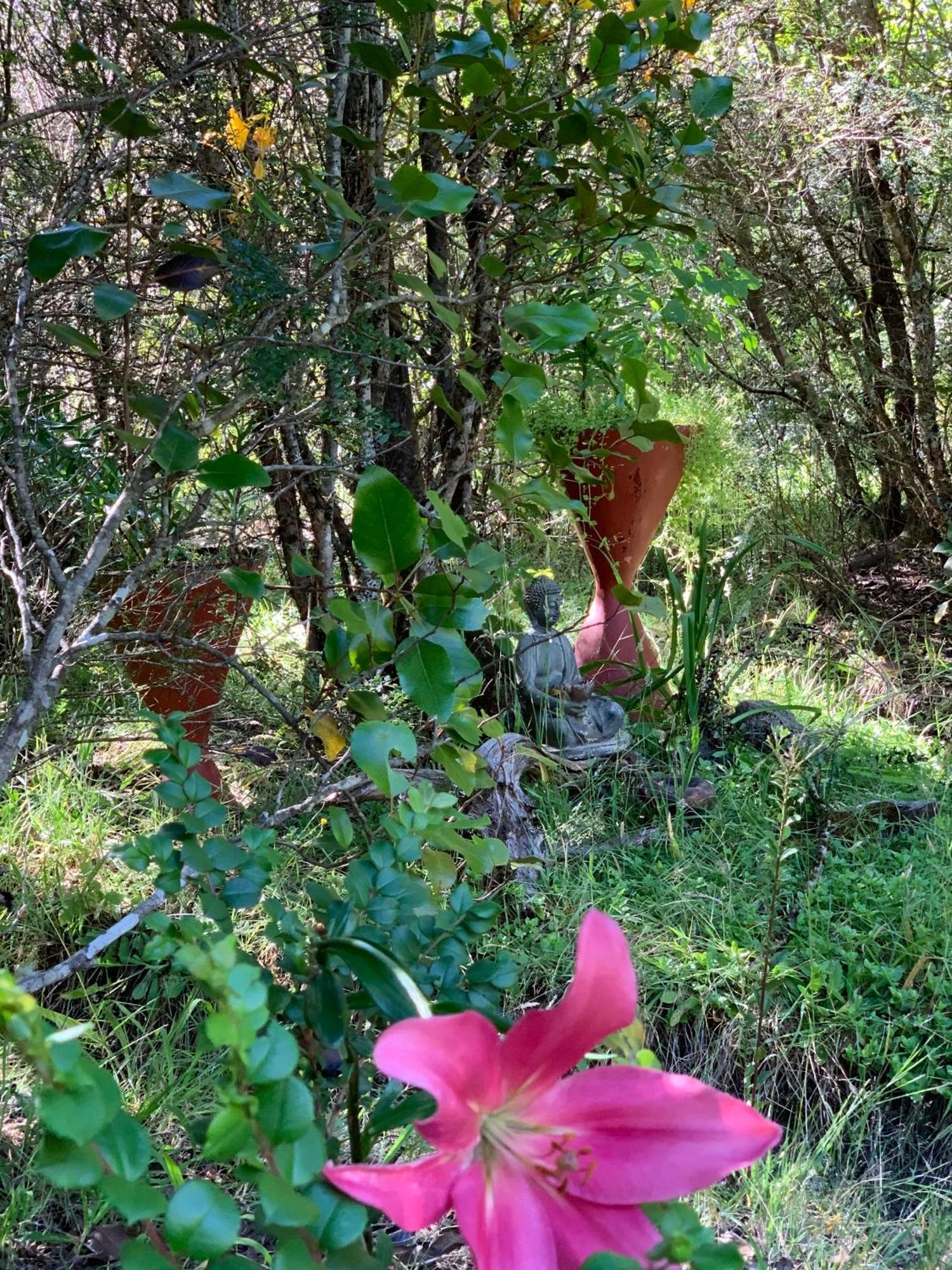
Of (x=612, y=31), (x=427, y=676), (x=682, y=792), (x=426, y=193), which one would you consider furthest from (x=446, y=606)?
(x=682, y=792)

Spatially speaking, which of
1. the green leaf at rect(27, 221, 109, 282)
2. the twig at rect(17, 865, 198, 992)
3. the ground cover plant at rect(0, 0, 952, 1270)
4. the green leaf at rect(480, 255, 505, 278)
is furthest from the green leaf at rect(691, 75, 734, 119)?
the twig at rect(17, 865, 198, 992)

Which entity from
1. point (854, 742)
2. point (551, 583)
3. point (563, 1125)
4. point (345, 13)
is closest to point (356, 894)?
point (563, 1125)

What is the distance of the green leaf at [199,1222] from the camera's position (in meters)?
0.38

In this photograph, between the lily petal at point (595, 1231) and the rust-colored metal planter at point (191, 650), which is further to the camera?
the rust-colored metal planter at point (191, 650)

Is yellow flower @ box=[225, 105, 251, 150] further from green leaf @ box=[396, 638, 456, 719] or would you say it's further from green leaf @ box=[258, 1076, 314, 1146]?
green leaf @ box=[258, 1076, 314, 1146]

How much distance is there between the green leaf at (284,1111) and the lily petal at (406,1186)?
2 centimetres

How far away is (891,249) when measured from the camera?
4.26 m

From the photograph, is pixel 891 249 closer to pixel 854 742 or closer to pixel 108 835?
pixel 854 742

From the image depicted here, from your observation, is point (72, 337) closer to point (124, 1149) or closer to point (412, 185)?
point (412, 185)

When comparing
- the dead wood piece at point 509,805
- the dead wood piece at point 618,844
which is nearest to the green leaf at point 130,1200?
the dead wood piece at point 509,805

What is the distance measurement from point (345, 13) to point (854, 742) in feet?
7.78

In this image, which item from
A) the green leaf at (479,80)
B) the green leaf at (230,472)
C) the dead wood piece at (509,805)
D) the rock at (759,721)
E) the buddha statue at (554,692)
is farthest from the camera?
the rock at (759,721)

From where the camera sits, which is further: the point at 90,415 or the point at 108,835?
the point at 108,835

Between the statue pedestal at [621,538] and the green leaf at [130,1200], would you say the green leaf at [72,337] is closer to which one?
the green leaf at [130,1200]
